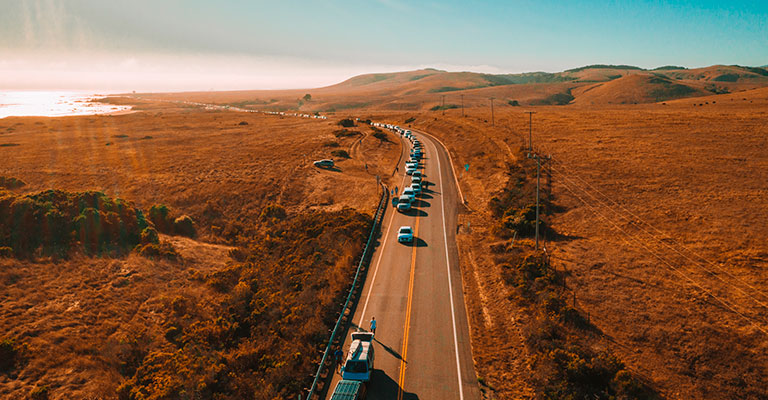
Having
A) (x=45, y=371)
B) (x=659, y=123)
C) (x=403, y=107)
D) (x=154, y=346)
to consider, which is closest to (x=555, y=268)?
(x=154, y=346)

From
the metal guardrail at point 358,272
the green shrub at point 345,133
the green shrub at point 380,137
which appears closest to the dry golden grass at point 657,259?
the metal guardrail at point 358,272

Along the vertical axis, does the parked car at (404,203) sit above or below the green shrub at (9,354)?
above

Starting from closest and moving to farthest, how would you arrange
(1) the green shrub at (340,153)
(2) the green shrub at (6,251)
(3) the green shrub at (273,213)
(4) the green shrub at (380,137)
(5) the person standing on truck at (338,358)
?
(5) the person standing on truck at (338,358) < (2) the green shrub at (6,251) < (3) the green shrub at (273,213) < (1) the green shrub at (340,153) < (4) the green shrub at (380,137)

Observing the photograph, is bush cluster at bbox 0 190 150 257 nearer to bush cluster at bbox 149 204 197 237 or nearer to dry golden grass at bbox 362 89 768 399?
bush cluster at bbox 149 204 197 237

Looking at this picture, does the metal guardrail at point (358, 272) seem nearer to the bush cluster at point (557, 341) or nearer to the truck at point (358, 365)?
the truck at point (358, 365)

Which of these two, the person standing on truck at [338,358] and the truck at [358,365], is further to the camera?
the person standing on truck at [338,358]

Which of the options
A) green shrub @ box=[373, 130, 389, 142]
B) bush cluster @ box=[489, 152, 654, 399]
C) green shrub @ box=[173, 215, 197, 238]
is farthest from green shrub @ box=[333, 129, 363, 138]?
bush cluster @ box=[489, 152, 654, 399]

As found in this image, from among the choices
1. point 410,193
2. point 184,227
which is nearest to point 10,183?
point 184,227

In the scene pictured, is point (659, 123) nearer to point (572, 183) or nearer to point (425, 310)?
point (572, 183)

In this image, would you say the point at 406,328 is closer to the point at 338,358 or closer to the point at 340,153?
the point at 338,358
